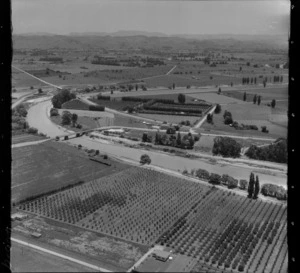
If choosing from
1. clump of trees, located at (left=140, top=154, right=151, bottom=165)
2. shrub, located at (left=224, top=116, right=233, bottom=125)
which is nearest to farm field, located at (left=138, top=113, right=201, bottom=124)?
shrub, located at (left=224, top=116, right=233, bottom=125)

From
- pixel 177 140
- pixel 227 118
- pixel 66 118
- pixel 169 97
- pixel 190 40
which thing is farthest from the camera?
pixel 169 97

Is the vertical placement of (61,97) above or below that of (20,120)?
above

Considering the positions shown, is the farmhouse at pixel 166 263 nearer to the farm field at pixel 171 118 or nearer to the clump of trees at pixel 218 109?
the farm field at pixel 171 118

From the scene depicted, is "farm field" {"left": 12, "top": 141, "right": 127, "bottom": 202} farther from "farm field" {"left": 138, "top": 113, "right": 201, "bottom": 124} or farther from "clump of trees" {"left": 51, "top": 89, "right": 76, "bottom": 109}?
"clump of trees" {"left": 51, "top": 89, "right": 76, "bottom": 109}

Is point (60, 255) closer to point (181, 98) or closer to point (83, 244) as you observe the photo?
point (83, 244)

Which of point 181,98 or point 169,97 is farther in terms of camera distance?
point 169,97

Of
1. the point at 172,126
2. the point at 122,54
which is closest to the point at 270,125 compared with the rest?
the point at 172,126

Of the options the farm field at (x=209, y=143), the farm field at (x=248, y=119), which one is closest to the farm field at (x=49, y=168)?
the farm field at (x=209, y=143)

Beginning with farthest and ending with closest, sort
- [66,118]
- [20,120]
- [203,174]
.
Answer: [66,118] → [20,120] → [203,174]

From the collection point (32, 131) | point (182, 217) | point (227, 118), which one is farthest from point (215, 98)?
point (182, 217)
